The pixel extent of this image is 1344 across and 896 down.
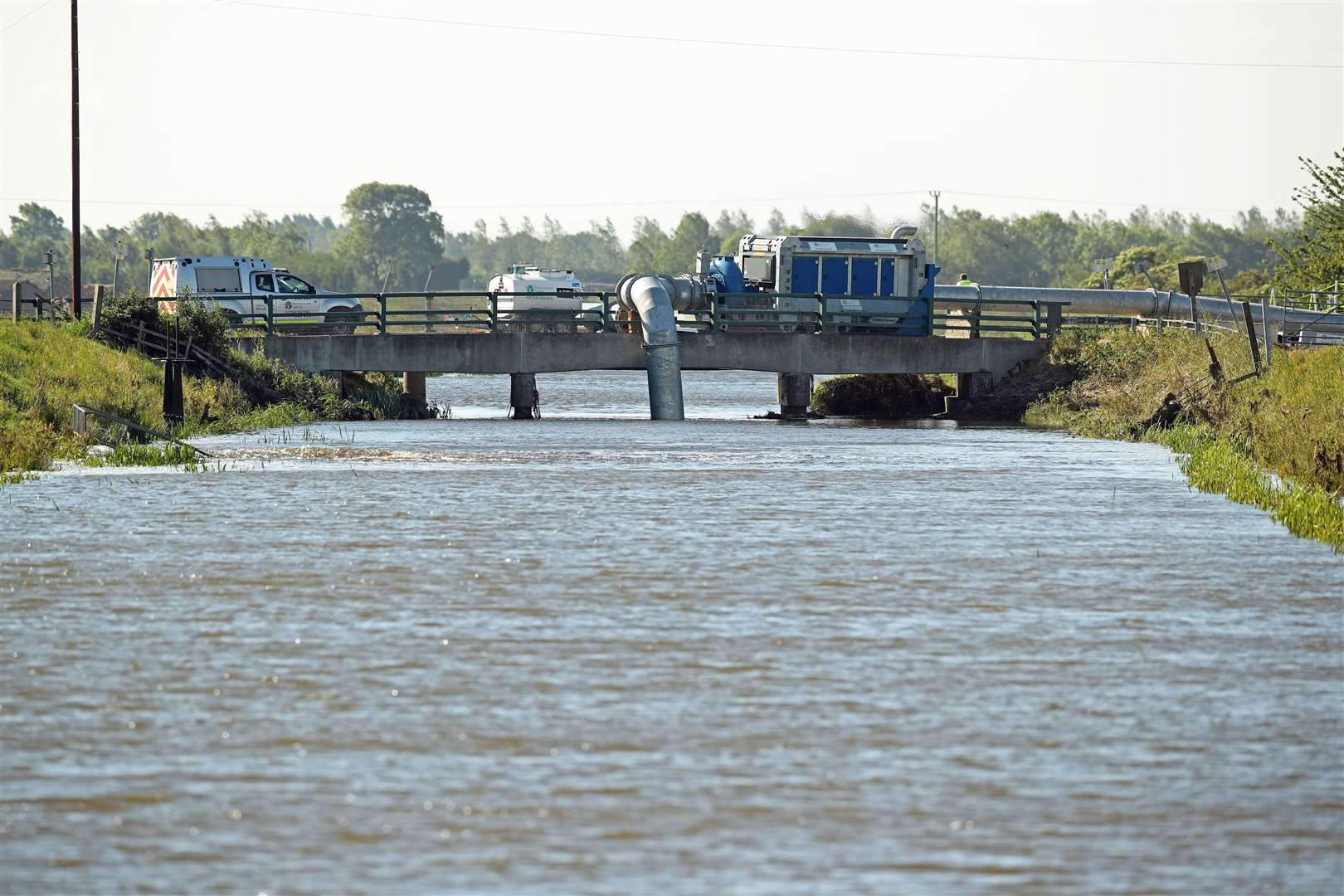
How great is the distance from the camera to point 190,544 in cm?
1870

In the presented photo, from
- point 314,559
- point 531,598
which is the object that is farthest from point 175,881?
point 314,559

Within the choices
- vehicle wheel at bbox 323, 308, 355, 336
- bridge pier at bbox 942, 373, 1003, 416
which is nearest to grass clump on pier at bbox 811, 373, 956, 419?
bridge pier at bbox 942, 373, 1003, 416

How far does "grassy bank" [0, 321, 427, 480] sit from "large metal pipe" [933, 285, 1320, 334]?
1732 cm

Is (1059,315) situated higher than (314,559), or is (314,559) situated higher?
Result: (1059,315)

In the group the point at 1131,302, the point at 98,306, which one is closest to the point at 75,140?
the point at 98,306

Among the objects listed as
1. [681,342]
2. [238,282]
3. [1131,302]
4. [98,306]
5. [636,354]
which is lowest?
[636,354]

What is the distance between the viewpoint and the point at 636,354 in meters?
48.7

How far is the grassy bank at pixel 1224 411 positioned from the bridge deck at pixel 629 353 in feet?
7.41

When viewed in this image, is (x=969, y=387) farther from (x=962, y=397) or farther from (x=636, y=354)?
(x=636, y=354)

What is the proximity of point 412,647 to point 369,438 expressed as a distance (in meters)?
24.1

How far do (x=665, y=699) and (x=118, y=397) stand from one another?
26818 millimetres

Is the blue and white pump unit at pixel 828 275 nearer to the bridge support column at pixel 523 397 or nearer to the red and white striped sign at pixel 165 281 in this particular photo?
the bridge support column at pixel 523 397

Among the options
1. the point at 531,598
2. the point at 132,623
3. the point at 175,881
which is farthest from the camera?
the point at 531,598

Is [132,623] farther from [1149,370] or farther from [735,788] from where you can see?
[1149,370]
